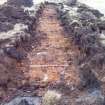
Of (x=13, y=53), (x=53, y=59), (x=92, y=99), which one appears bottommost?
(x=53, y=59)

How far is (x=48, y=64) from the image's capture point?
14984 millimetres

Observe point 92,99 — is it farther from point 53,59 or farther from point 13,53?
point 13,53

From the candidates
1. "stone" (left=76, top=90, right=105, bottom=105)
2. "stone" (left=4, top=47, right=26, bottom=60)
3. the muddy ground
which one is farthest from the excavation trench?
"stone" (left=76, top=90, right=105, bottom=105)

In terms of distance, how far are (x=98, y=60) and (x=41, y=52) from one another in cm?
408

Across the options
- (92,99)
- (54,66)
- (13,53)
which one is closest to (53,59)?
(54,66)

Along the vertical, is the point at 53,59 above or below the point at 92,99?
below

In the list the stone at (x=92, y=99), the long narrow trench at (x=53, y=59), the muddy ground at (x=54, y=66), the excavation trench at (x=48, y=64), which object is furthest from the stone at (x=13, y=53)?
the stone at (x=92, y=99)

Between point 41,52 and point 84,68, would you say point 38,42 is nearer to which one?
point 41,52

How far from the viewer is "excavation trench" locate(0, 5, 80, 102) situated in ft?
42.9

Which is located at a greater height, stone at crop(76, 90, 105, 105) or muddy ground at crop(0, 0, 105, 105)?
stone at crop(76, 90, 105, 105)

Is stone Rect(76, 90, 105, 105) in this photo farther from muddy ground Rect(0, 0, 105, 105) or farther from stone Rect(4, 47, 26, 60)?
stone Rect(4, 47, 26, 60)

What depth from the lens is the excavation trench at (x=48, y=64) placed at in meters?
13.1

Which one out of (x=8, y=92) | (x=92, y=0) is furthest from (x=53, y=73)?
(x=92, y=0)

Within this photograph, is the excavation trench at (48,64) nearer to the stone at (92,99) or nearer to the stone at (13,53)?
the stone at (13,53)
